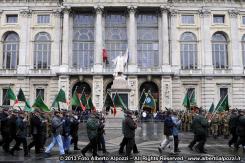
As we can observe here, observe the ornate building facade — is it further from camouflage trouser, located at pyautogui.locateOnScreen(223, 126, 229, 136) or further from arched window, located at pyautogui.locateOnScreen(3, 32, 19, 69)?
camouflage trouser, located at pyautogui.locateOnScreen(223, 126, 229, 136)

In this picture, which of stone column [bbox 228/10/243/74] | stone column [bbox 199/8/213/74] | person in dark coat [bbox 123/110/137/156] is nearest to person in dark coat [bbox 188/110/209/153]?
person in dark coat [bbox 123/110/137/156]

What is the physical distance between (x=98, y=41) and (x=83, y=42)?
297 cm

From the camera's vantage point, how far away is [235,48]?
1928 inches

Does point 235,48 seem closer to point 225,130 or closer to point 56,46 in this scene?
point 56,46

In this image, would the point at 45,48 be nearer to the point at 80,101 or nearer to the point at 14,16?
the point at 14,16

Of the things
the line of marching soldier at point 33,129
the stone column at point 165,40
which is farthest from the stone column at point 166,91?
the line of marching soldier at point 33,129

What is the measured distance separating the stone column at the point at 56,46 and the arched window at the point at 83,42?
2.18m

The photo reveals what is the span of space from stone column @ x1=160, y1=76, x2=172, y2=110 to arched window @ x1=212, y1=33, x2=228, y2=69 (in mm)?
8244

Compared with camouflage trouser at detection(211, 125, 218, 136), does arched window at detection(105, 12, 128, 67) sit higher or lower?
higher

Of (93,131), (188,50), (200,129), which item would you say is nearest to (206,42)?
(188,50)

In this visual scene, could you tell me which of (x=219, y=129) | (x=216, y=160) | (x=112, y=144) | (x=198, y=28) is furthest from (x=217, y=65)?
(x=216, y=160)

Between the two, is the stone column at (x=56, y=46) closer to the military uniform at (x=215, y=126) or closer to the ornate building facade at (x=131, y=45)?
the ornate building facade at (x=131, y=45)

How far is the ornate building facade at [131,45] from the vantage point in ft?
155

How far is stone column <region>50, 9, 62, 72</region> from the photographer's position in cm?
4838
